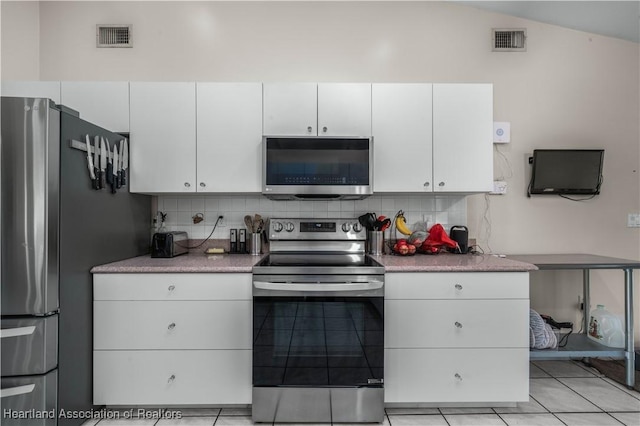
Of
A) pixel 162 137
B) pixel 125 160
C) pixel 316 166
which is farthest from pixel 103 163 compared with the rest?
pixel 316 166

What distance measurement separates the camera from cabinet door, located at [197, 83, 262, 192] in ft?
7.29

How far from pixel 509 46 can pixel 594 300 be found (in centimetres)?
213

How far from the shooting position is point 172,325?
184 centimetres

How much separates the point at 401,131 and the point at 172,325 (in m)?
1.83

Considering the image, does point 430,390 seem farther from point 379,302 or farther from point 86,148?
point 86,148

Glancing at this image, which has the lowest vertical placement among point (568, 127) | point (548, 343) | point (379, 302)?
point (548, 343)

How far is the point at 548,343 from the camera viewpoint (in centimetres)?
214

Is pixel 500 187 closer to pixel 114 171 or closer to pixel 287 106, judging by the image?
pixel 287 106

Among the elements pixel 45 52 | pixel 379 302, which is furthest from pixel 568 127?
pixel 45 52

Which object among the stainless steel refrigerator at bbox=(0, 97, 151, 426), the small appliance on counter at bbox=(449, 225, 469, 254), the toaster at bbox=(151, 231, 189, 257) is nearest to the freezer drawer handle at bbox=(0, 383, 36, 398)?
the stainless steel refrigerator at bbox=(0, 97, 151, 426)

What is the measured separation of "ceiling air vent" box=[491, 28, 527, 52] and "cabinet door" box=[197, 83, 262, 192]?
6.29 feet

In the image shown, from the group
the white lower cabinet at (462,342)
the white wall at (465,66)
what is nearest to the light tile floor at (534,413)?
the white lower cabinet at (462,342)

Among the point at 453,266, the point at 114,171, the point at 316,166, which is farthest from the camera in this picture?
the point at 316,166

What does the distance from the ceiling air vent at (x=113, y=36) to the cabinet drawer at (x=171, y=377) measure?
223 cm
